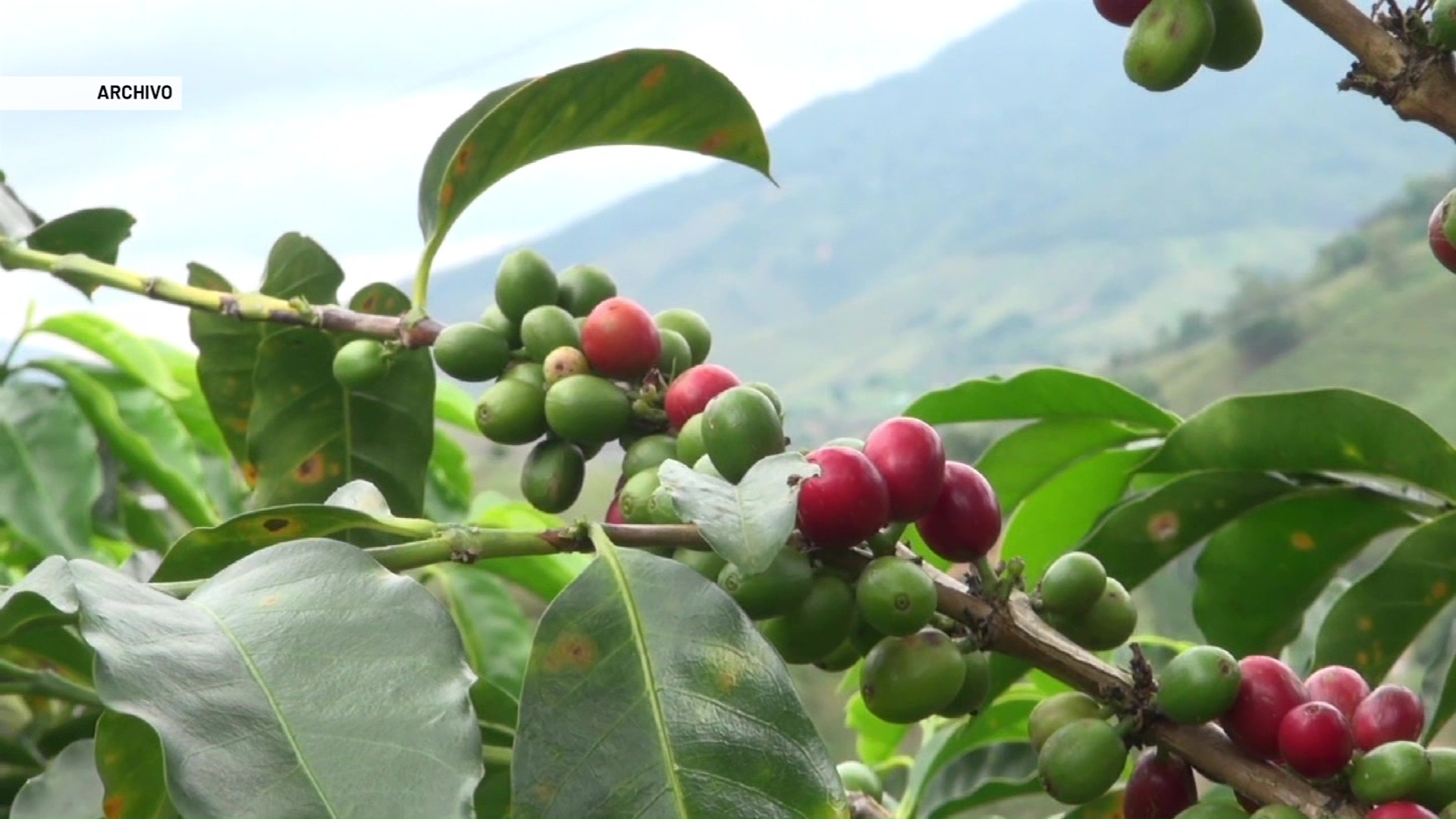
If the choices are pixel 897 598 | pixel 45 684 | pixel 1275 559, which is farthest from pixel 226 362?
pixel 1275 559

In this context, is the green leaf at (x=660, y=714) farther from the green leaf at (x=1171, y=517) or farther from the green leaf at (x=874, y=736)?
the green leaf at (x=874, y=736)

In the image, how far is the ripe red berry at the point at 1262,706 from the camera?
0.74 m

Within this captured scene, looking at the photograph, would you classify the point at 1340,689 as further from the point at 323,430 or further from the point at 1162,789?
the point at 323,430

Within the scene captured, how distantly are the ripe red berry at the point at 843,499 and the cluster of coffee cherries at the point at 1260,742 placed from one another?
5.9 inches

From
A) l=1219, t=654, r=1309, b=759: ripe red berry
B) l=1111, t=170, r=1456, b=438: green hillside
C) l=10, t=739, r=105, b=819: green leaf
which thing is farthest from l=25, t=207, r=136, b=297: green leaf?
l=1111, t=170, r=1456, b=438: green hillside

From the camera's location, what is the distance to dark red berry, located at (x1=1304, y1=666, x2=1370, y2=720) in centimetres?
77

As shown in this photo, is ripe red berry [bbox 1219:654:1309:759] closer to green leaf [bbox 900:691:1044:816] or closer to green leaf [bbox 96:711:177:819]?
green leaf [bbox 900:691:1044:816]

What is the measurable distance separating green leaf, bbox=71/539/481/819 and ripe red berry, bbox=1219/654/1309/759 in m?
0.40

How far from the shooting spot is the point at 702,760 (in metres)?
0.62

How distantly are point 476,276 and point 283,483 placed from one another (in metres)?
36.0

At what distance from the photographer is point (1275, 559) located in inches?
43.3

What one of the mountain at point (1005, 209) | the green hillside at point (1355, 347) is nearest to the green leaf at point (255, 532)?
the green hillside at point (1355, 347)

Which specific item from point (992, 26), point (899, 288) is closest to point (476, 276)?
point (899, 288)

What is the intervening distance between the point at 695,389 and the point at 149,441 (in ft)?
3.44
